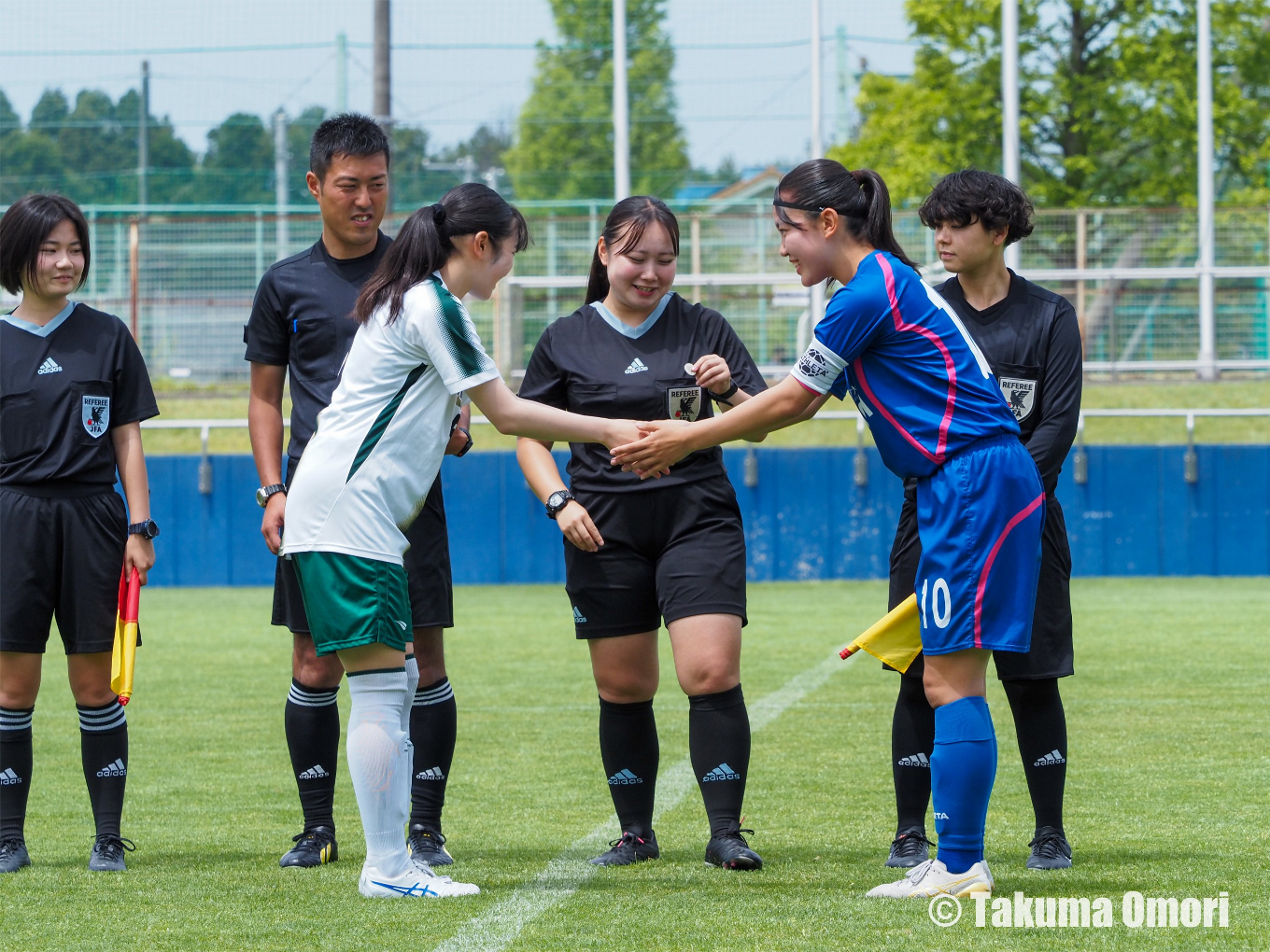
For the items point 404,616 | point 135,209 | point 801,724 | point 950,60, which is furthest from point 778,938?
point 135,209

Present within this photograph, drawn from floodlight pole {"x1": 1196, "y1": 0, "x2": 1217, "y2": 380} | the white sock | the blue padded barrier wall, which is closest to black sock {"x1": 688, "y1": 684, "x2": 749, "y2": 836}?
the white sock

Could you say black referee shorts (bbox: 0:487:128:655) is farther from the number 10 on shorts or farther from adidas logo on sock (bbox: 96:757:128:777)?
the number 10 on shorts

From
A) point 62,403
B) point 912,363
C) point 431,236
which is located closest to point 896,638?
point 912,363

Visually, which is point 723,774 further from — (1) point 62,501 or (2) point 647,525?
(1) point 62,501

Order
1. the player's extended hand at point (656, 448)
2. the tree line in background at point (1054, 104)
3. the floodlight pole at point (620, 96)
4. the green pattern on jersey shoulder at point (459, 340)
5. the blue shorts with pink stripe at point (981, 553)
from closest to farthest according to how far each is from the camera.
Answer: the blue shorts with pink stripe at point (981, 553), the green pattern on jersey shoulder at point (459, 340), the player's extended hand at point (656, 448), the floodlight pole at point (620, 96), the tree line in background at point (1054, 104)

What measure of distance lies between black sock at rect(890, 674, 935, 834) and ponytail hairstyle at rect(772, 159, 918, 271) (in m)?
1.31

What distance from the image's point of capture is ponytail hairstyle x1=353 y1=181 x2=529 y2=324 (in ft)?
13.6

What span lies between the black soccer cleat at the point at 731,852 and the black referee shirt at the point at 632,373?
3.38 feet

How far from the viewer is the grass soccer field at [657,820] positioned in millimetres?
3771

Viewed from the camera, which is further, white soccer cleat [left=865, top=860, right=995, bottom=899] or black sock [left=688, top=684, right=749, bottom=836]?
black sock [left=688, top=684, right=749, bottom=836]

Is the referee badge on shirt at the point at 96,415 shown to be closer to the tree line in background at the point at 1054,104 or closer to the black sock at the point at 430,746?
the black sock at the point at 430,746

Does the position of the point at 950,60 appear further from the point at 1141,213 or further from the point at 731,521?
the point at 731,521

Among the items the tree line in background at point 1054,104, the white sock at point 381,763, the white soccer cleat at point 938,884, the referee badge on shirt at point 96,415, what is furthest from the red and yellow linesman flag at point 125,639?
the tree line in background at point 1054,104

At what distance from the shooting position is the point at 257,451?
16.3ft
